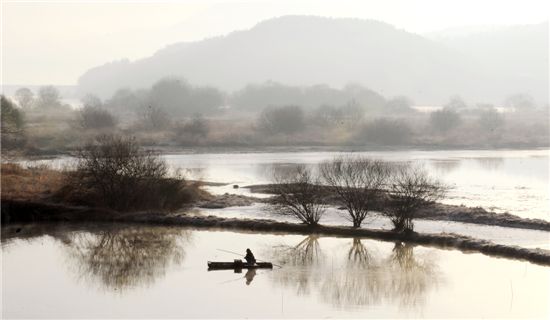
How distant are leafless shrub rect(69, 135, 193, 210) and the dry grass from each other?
A: 8.57ft

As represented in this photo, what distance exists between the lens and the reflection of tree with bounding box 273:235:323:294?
25.5 m

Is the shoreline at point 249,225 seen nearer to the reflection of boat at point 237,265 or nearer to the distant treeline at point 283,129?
the reflection of boat at point 237,265

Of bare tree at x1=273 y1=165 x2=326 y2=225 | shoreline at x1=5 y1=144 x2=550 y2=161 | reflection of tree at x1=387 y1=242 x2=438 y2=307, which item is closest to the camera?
reflection of tree at x1=387 y1=242 x2=438 y2=307

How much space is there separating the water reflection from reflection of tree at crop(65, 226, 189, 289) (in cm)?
447

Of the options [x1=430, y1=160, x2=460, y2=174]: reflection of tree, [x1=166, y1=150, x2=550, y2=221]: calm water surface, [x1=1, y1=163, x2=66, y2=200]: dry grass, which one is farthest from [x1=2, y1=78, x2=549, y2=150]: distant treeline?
[x1=1, y1=163, x2=66, y2=200]: dry grass

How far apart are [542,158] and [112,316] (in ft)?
234

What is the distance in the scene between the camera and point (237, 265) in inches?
1071

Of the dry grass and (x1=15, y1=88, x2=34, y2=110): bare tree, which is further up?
(x1=15, y1=88, x2=34, y2=110): bare tree

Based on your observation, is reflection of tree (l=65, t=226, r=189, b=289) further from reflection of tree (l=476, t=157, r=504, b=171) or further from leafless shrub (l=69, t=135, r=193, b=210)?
reflection of tree (l=476, t=157, r=504, b=171)

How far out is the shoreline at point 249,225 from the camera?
1175 inches

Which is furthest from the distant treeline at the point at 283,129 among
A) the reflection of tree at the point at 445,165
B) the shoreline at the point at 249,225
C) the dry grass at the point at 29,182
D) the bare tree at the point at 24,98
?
the shoreline at the point at 249,225

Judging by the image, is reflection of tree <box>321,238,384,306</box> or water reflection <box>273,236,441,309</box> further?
water reflection <box>273,236,441,309</box>

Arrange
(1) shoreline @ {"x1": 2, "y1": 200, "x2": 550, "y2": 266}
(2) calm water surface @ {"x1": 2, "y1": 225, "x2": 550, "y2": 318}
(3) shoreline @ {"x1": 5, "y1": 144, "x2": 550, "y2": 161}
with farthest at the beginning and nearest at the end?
(3) shoreline @ {"x1": 5, "y1": 144, "x2": 550, "y2": 161}, (1) shoreline @ {"x1": 2, "y1": 200, "x2": 550, "y2": 266}, (2) calm water surface @ {"x1": 2, "y1": 225, "x2": 550, "y2": 318}

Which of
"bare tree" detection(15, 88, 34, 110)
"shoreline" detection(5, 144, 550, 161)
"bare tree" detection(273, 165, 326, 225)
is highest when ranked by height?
"bare tree" detection(15, 88, 34, 110)
